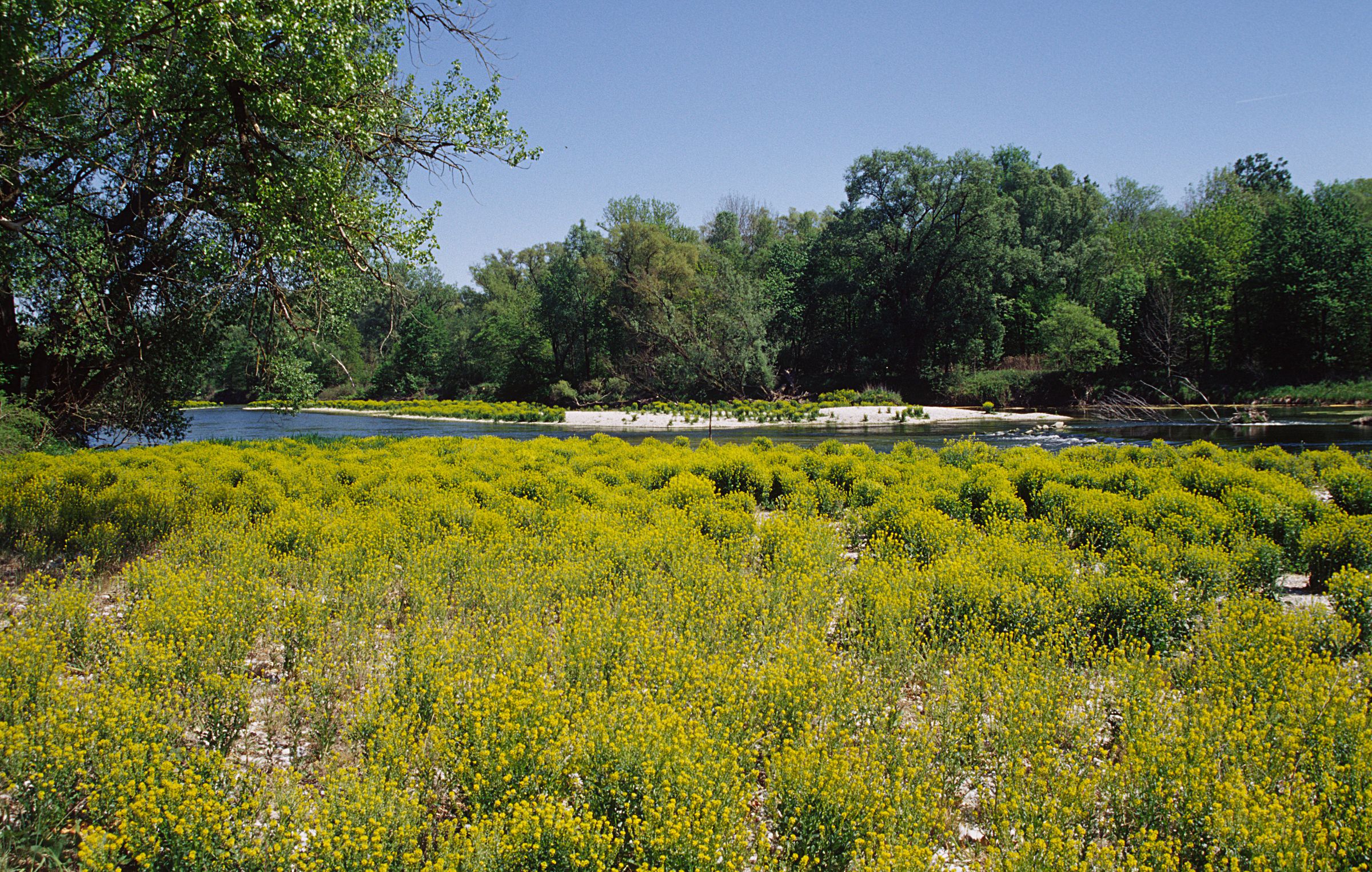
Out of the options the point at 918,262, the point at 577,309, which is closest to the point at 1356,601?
the point at 918,262

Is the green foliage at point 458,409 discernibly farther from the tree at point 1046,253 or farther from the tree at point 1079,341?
the tree at point 1046,253

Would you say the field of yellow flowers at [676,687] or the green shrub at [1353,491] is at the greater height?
the green shrub at [1353,491]

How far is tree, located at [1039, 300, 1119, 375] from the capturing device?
44594mm

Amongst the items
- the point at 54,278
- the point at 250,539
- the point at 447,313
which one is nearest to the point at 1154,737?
the point at 250,539

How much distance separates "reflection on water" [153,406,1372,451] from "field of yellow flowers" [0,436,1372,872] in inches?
461

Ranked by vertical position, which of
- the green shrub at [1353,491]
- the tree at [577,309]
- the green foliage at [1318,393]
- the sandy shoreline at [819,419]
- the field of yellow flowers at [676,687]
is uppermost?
the tree at [577,309]

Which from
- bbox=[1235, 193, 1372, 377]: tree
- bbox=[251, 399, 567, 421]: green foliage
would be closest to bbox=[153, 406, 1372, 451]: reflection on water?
bbox=[251, 399, 567, 421]: green foliage

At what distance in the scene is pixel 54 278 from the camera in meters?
13.5

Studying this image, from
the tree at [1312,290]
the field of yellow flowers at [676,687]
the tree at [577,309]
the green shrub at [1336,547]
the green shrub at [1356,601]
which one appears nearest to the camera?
the field of yellow flowers at [676,687]

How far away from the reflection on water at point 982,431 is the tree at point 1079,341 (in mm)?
5361

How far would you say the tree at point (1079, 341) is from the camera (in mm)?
44594

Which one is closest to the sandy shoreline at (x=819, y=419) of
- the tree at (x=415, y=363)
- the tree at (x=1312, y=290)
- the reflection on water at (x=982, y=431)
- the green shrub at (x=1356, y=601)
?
the reflection on water at (x=982, y=431)

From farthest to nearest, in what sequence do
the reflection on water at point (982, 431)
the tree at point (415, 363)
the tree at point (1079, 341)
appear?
the tree at point (415, 363) < the tree at point (1079, 341) < the reflection on water at point (982, 431)

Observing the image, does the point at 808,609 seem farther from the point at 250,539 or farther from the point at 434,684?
the point at 250,539
